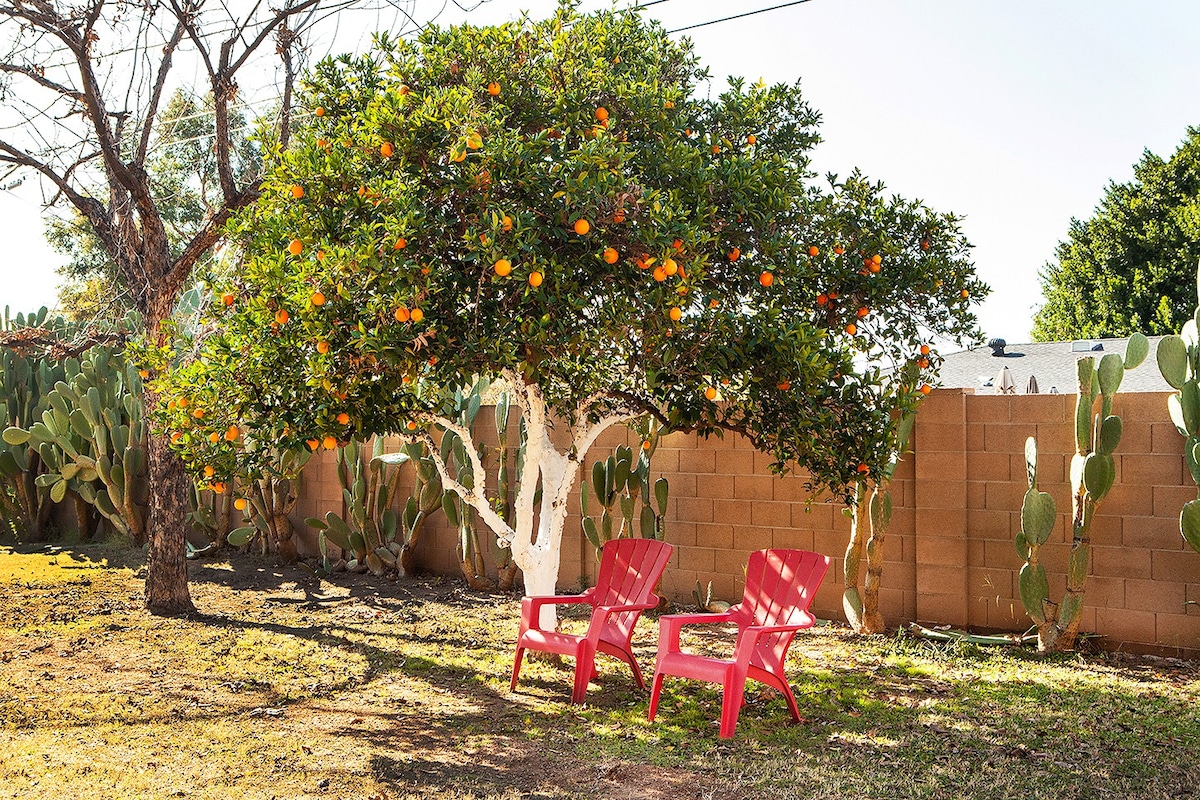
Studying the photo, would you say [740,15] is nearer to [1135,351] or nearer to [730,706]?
[1135,351]

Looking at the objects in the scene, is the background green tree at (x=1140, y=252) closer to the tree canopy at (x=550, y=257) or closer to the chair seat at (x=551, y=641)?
the tree canopy at (x=550, y=257)

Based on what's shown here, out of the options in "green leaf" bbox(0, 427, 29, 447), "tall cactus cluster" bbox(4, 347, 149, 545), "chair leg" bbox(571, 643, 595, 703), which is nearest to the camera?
"chair leg" bbox(571, 643, 595, 703)

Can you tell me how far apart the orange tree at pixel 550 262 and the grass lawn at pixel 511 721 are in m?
1.04

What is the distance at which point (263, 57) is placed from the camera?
701cm

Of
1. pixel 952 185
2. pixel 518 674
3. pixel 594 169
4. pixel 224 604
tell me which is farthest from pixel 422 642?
pixel 952 185

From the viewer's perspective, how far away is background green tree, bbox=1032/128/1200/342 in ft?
63.2

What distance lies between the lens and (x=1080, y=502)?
5.78 metres

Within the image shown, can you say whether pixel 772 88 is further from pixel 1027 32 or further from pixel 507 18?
pixel 1027 32

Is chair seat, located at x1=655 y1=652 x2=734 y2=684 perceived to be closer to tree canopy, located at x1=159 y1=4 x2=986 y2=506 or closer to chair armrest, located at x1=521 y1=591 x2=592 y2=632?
chair armrest, located at x1=521 y1=591 x2=592 y2=632

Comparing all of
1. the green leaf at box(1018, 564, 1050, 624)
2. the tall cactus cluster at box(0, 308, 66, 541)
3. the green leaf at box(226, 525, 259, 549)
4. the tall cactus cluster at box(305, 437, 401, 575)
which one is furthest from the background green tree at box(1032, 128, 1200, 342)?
the tall cactus cluster at box(0, 308, 66, 541)

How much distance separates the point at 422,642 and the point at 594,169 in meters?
3.54

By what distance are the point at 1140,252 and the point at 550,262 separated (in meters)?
19.3

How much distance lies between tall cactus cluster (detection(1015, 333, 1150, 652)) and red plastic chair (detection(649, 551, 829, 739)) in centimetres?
173

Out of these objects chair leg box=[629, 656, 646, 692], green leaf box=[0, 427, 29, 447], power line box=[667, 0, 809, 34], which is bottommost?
chair leg box=[629, 656, 646, 692]
